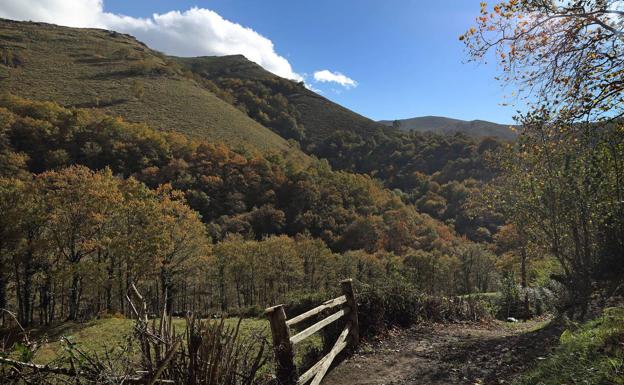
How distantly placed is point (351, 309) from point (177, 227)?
28250mm

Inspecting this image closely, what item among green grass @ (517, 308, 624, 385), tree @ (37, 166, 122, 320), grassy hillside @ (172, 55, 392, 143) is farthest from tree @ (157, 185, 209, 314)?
grassy hillside @ (172, 55, 392, 143)

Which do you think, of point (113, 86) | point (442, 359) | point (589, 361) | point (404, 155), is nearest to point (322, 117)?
point (404, 155)

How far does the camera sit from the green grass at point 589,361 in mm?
3907

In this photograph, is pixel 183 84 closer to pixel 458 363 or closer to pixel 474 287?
pixel 474 287

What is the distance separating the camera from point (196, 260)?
34.1 m

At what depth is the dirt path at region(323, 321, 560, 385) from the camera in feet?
21.5

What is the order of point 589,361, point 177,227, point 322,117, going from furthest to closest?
point 322,117 < point 177,227 < point 589,361

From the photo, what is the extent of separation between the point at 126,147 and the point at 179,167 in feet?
36.4

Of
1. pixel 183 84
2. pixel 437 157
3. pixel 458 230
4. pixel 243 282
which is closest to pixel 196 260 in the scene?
pixel 243 282

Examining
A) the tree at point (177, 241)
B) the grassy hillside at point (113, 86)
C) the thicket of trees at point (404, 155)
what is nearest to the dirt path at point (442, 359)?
the tree at point (177, 241)

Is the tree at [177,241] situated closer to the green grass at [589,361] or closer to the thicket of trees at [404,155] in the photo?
the green grass at [589,361]

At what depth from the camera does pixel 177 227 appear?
3381cm

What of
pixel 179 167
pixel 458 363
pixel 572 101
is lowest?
pixel 458 363

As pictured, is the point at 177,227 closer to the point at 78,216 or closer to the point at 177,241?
the point at 177,241
